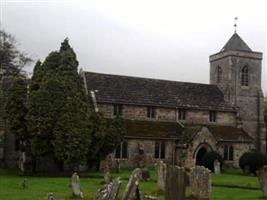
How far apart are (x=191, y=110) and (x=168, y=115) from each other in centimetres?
254

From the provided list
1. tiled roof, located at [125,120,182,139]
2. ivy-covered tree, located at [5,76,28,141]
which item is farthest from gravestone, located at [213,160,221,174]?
ivy-covered tree, located at [5,76,28,141]

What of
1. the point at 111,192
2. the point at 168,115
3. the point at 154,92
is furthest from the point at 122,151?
the point at 111,192

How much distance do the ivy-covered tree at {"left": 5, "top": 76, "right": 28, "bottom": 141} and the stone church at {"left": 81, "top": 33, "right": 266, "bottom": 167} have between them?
9.97 meters

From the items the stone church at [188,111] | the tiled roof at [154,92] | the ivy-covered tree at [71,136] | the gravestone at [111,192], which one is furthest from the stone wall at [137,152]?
the gravestone at [111,192]

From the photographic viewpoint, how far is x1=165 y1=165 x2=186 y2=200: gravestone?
1484 cm

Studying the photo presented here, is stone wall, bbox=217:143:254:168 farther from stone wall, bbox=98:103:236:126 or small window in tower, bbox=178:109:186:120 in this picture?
small window in tower, bbox=178:109:186:120

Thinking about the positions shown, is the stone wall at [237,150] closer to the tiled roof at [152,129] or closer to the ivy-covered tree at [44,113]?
the tiled roof at [152,129]

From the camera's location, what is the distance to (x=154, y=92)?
51750 millimetres

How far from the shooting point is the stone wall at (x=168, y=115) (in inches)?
Result: 1897

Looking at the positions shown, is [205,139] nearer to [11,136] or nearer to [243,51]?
[243,51]

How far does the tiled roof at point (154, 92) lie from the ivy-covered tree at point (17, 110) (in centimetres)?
1048

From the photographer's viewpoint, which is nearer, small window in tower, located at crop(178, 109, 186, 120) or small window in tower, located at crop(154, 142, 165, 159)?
small window in tower, located at crop(154, 142, 165, 159)

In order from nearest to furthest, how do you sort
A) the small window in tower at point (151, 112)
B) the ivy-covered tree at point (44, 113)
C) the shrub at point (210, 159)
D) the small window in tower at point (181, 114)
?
1. the ivy-covered tree at point (44, 113)
2. the shrub at point (210, 159)
3. the small window in tower at point (151, 112)
4. the small window in tower at point (181, 114)

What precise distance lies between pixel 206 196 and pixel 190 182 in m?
1.02
